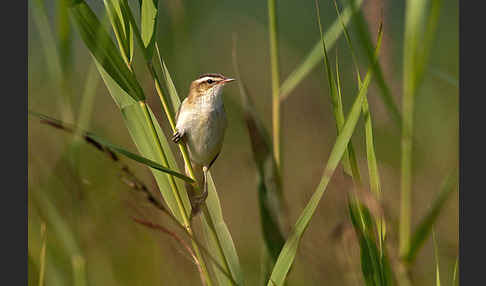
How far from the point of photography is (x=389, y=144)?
2.60 metres

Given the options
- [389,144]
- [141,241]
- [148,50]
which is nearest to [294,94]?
[389,144]

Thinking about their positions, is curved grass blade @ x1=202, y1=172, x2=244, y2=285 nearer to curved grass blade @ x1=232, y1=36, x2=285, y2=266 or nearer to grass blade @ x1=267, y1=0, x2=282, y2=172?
curved grass blade @ x1=232, y1=36, x2=285, y2=266

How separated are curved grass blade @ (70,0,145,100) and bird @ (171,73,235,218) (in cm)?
64

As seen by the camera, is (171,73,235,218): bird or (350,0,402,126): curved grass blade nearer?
(350,0,402,126): curved grass blade

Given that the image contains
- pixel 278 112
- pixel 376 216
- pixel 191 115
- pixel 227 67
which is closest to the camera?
pixel 376 216

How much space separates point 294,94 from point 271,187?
129 centimetres

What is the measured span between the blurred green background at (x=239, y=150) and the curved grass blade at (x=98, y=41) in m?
0.09

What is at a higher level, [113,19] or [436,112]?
[113,19]

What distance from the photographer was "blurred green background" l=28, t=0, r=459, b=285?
146 centimetres

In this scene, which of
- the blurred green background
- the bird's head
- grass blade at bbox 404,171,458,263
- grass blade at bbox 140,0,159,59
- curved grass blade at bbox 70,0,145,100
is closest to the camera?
grass blade at bbox 404,171,458,263

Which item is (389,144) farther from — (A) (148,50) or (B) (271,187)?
(A) (148,50)

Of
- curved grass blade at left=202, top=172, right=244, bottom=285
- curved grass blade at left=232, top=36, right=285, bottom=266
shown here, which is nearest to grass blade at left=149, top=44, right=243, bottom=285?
curved grass blade at left=202, top=172, right=244, bottom=285

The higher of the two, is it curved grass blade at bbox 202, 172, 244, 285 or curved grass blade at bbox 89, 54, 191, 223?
curved grass blade at bbox 89, 54, 191, 223

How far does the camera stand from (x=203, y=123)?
200cm
